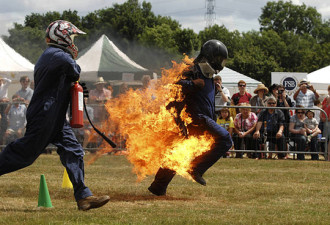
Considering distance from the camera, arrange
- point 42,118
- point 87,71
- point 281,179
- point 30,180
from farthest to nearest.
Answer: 1. point 87,71
2. point 281,179
3. point 30,180
4. point 42,118

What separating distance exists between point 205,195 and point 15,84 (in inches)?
519

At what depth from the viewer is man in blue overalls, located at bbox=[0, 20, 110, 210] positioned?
6.94m

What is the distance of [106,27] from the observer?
89.0 m

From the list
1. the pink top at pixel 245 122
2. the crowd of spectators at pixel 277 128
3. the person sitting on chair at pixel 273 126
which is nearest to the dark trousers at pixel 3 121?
the crowd of spectators at pixel 277 128

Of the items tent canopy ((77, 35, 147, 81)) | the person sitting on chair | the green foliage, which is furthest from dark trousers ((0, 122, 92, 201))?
the green foliage

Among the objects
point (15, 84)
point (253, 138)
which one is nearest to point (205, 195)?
point (253, 138)

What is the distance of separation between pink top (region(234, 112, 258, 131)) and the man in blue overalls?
32.5 feet

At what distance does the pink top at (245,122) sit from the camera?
16.6m

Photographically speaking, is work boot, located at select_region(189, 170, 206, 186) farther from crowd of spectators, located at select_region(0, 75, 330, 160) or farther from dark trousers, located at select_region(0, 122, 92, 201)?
crowd of spectators, located at select_region(0, 75, 330, 160)

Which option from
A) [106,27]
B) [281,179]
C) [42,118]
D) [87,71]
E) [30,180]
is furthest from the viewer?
[106,27]

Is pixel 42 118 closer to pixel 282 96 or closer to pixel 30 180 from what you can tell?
pixel 30 180

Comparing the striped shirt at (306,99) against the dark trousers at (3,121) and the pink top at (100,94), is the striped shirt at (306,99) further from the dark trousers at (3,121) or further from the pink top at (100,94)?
the dark trousers at (3,121)

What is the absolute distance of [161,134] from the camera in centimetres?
848

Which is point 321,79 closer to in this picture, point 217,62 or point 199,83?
point 217,62
